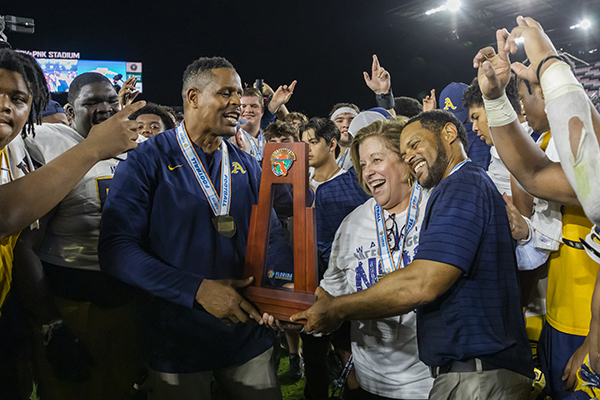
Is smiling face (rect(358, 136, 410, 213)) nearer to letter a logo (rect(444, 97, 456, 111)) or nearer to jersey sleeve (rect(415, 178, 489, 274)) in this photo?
jersey sleeve (rect(415, 178, 489, 274))

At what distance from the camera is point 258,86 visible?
209 inches

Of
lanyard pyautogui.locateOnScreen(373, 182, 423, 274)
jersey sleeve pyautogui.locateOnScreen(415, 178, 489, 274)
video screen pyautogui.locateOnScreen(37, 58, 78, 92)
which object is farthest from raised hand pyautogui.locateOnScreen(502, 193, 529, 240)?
video screen pyautogui.locateOnScreen(37, 58, 78, 92)

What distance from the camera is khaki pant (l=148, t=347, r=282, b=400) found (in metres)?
1.77

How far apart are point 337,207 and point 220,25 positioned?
38.3 ft

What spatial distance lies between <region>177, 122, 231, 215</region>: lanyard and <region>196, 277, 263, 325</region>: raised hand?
397 mm

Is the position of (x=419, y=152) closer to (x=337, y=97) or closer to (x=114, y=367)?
(x=114, y=367)

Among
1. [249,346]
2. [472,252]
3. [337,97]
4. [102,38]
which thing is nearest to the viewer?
[472,252]

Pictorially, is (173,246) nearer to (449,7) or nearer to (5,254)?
(5,254)

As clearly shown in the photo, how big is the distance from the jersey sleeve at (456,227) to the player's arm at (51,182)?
1.18 metres

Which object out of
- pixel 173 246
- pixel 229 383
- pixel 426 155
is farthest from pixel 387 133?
pixel 229 383

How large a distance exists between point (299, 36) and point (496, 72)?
13180mm

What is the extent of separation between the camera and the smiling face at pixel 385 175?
211 centimetres

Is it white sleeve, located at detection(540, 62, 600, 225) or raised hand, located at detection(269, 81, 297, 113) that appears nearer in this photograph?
white sleeve, located at detection(540, 62, 600, 225)

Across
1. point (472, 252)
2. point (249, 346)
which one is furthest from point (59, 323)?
point (472, 252)
